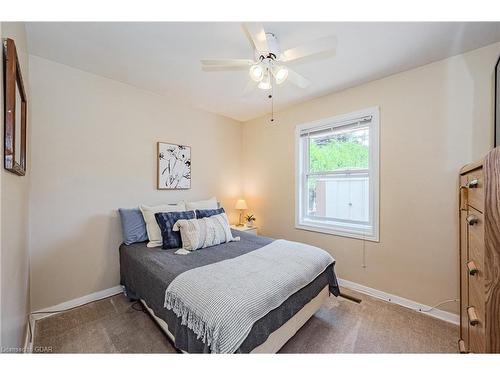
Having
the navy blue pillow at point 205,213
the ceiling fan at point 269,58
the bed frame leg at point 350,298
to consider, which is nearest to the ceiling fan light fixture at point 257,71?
the ceiling fan at point 269,58

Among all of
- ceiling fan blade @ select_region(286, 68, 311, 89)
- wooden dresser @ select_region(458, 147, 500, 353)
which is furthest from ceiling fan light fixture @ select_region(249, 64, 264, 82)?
wooden dresser @ select_region(458, 147, 500, 353)

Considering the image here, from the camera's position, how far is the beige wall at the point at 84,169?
197 centimetres

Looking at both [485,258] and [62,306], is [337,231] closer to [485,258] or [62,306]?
[485,258]

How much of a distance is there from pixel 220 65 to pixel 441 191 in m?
2.25

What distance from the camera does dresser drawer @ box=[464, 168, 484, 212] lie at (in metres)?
0.93

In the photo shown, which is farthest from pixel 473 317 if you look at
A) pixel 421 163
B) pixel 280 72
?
pixel 280 72

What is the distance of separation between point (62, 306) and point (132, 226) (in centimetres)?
95

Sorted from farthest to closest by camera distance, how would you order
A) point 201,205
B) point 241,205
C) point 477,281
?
point 241,205, point 201,205, point 477,281

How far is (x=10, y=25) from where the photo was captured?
1083 mm

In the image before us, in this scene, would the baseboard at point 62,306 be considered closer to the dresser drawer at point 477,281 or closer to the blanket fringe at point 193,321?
the blanket fringe at point 193,321

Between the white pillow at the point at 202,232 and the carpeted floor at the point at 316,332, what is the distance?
0.74 meters

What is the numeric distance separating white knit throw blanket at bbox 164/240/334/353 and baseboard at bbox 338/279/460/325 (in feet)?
3.17

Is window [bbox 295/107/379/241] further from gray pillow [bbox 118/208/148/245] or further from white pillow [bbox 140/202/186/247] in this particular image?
gray pillow [bbox 118/208/148/245]

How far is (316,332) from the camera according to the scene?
1.77 m
